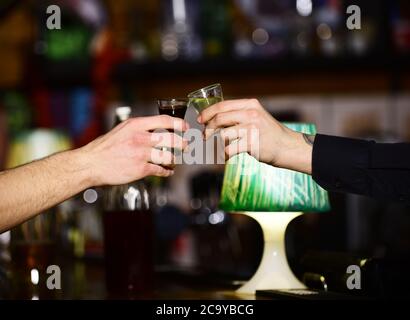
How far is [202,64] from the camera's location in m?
4.45

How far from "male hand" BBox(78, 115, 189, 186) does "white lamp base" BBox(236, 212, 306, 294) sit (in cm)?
26

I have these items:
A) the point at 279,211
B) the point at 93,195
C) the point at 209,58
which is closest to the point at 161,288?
the point at 279,211

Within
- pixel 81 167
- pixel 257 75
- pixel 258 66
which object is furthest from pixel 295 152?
pixel 257 75

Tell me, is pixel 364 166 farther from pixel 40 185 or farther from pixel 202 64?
pixel 202 64

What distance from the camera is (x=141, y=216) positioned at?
182 cm

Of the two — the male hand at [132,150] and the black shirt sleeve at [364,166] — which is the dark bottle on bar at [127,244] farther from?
the black shirt sleeve at [364,166]

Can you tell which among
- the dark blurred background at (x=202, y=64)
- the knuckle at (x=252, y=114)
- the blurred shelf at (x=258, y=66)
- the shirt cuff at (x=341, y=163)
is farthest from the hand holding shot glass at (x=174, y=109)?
the blurred shelf at (x=258, y=66)

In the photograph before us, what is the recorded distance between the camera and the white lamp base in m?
1.61

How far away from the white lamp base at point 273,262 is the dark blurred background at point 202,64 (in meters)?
2.41

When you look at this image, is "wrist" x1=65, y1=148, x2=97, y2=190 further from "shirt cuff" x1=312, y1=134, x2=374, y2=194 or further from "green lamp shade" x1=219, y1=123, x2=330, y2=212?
"shirt cuff" x1=312, y1=134, x2=374, y2=194

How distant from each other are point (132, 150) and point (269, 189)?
294 mm

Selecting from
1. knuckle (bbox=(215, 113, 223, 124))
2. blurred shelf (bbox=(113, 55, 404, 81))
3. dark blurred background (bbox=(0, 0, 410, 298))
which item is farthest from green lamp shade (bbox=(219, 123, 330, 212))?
blurred shelf (bbox=(113, 55, 404, 81))

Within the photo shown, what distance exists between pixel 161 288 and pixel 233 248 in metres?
1.76

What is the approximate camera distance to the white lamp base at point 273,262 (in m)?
1.61
